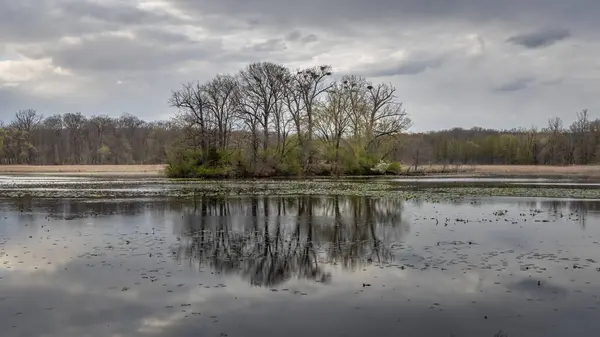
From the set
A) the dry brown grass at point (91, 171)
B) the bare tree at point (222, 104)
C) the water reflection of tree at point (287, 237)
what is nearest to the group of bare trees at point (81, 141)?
the dry brown grass at point (91, 171)

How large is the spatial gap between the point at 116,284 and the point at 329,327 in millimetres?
5048

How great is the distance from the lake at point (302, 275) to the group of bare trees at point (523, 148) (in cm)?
8672

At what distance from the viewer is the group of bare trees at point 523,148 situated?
11531cm

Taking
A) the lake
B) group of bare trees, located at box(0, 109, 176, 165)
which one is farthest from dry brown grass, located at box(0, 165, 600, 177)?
the lake

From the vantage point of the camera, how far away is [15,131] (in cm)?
12500

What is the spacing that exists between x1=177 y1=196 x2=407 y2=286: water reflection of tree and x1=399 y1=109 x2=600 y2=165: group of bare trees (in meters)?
80.7

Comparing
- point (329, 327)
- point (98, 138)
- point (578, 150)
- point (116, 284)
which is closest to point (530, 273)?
point (329, 327)

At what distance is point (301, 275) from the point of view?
38.1 feet

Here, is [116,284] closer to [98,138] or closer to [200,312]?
[200,312]

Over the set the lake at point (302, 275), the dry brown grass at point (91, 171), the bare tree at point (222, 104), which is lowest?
the lake at point (302, 275)

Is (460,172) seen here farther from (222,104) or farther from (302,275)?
(302,275)

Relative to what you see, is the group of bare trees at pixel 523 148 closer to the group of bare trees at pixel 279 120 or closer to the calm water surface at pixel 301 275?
the group of bare trees at pixel 279 120

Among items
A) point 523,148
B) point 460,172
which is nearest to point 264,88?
point 460,172

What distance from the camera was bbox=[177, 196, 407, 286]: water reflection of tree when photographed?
41.2 ft
